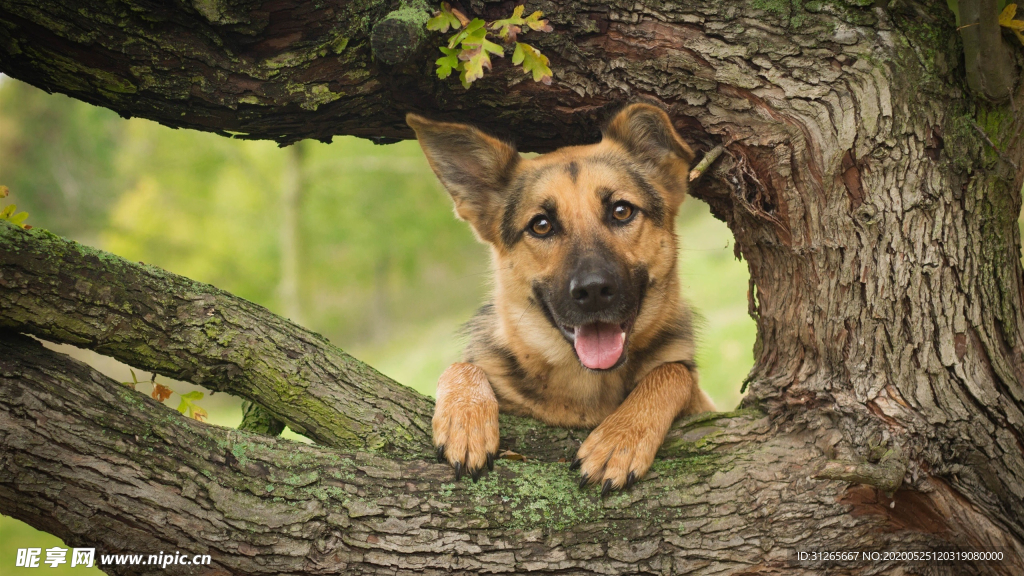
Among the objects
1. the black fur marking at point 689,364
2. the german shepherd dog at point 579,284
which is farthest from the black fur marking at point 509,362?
the black fur marking at point 689,364

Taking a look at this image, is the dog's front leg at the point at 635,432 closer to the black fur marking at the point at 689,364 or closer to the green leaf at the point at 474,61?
the black fur marking at the point at 689,364

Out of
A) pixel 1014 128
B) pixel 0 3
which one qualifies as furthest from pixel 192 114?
pixel 1014 128

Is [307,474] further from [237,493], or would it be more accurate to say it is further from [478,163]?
[478,163]

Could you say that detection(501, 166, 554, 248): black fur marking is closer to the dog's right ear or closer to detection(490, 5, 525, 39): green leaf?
the dog's right ear

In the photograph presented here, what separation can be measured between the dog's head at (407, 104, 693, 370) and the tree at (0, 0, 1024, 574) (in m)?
0.53

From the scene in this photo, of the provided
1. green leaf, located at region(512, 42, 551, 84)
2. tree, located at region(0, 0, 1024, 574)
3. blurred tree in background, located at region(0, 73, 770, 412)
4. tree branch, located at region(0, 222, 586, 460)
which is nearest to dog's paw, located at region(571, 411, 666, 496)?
tree, located at region(0, 0, 1024, 574)

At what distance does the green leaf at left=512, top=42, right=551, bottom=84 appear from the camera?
11.8ft

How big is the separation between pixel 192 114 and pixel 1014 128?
14.7 ft

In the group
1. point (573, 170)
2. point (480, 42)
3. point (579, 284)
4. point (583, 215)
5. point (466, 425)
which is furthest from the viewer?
point (573, 170)

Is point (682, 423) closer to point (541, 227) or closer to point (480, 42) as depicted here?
point (541, 227)

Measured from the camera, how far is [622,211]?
4.52 metres

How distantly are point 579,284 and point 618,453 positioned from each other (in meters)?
0.99

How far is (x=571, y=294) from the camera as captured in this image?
4020mm

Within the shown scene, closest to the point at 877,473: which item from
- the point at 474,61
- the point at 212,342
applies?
the point at 474,61
